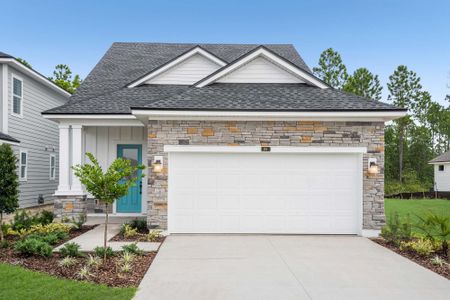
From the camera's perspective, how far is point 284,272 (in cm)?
585

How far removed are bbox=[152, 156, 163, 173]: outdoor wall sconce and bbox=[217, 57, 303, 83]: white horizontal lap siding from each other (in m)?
3.44

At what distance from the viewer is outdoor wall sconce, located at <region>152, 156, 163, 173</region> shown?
888 centimetres

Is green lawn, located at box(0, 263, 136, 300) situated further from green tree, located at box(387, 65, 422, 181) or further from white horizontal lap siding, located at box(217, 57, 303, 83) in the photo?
green tree, located at box(387, 65, 422, 181)

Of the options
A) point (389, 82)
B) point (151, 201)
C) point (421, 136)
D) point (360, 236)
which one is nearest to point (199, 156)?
point (151, 201)

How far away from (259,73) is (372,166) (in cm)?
424

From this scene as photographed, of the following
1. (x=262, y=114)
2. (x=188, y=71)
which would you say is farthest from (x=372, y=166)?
(x=188, y=71)

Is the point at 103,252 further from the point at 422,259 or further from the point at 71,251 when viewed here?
the point at 422,259

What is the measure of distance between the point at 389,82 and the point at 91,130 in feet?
98.7

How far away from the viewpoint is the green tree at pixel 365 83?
106 ft

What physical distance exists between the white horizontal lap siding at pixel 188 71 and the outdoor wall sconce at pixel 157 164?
4.93m

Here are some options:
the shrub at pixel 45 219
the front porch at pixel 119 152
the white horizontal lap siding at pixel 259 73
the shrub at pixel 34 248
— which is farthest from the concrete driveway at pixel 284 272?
the white horizontal lap siding at pixel 259 73

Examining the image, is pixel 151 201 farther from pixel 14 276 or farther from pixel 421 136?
pixel 421 136

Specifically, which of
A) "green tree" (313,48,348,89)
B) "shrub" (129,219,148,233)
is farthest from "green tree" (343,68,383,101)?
"shrub" (129,219,148,233)

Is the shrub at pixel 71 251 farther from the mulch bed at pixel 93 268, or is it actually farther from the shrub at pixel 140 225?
the shrub at pixel 140 225
